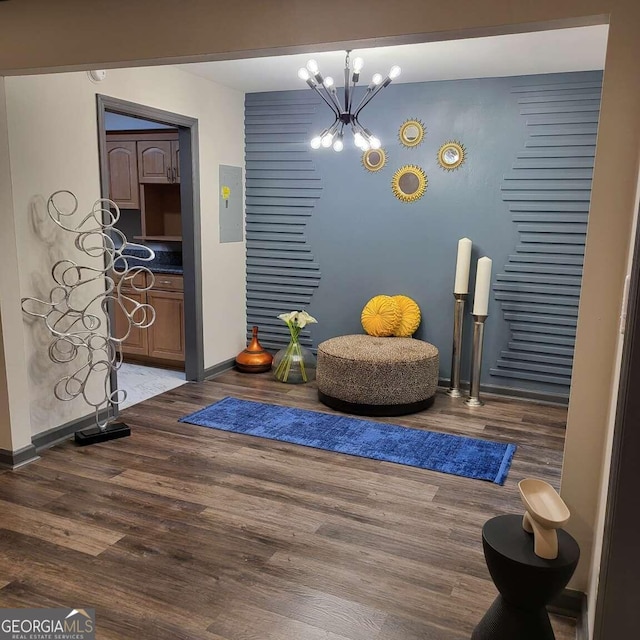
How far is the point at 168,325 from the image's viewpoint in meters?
5.27

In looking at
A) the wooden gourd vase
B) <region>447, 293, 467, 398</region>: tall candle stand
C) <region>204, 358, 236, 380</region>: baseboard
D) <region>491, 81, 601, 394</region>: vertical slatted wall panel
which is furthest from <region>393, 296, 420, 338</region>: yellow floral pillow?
<region>204, 358, 236, 380</region>: baseboard

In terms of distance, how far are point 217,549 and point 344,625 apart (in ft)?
2.30

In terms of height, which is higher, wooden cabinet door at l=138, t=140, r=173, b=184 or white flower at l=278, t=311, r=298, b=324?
wooden cabinet door at l=138, t=140, r=173, b=184

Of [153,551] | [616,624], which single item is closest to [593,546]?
[616,624]

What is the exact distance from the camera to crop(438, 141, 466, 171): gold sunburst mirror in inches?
180

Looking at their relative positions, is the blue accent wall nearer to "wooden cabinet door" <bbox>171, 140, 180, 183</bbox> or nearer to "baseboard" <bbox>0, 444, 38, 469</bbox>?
"wooden cabinet door" <bbox>171, 140, 180, 183</bbox>

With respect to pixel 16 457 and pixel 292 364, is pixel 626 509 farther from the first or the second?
pixel 292 364

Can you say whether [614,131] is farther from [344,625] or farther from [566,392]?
[566,392]

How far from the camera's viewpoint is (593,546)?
210 centimetres

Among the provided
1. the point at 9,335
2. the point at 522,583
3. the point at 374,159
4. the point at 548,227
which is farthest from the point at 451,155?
the point at 522,583

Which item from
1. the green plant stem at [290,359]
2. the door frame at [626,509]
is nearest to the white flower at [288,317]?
the green plant stem at [290,359]

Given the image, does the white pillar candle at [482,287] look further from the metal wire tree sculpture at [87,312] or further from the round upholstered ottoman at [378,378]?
the metal wire tree sculpture at [87,312]

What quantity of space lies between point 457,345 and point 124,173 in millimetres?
3404

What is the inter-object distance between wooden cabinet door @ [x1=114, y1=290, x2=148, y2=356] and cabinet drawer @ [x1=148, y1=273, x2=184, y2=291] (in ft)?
0.60
